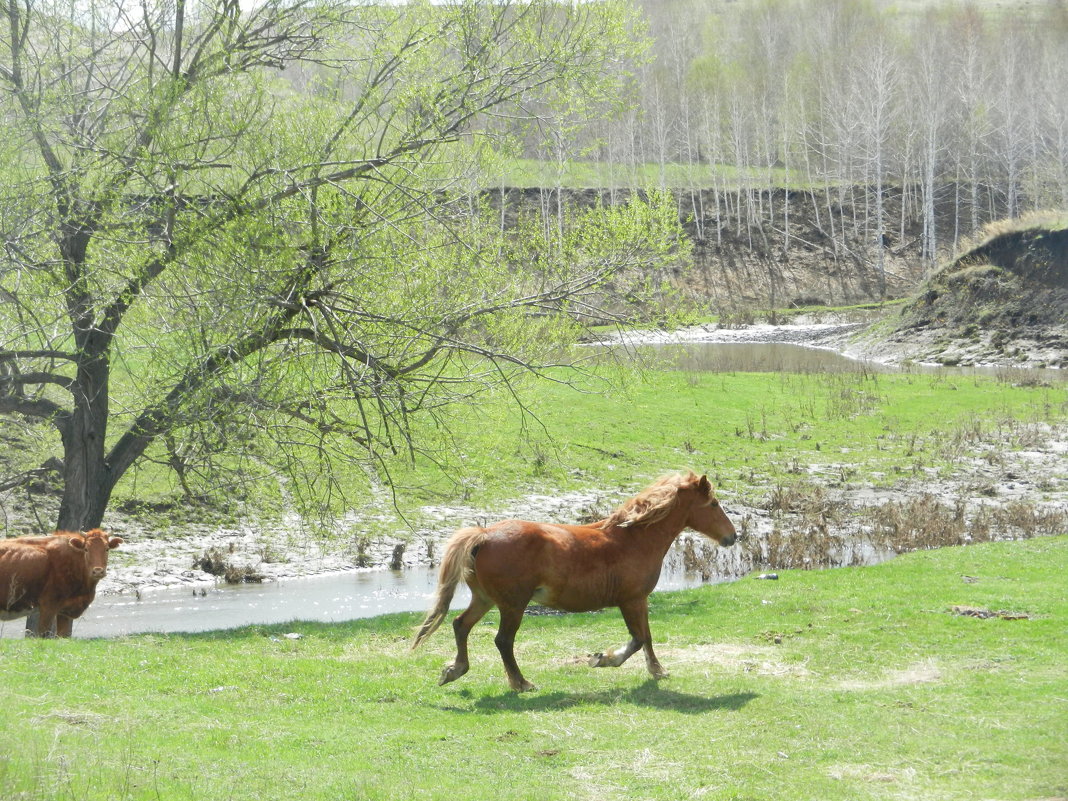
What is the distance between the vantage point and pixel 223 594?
17.7 meters

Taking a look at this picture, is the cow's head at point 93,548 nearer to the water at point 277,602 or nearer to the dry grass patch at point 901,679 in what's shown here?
the water at point 277,602

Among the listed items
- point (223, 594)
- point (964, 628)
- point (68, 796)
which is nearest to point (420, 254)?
point (223, 594)

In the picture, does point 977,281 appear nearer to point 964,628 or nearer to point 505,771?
point 964,628

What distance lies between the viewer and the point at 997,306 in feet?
164

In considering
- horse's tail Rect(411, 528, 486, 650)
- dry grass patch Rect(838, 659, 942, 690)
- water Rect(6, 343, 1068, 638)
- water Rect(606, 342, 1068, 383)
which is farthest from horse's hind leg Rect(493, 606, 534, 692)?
water Rect(606, 342, 1068, 383)

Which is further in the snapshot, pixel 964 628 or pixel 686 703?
pixel 964 628

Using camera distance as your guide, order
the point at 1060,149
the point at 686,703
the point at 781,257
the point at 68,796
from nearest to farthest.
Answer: the point at 68,796, the point at 686,703, the point at 1060,149, the point at 781,257

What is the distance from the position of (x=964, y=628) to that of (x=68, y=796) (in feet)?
31.4

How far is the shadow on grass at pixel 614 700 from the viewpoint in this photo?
9.11 m

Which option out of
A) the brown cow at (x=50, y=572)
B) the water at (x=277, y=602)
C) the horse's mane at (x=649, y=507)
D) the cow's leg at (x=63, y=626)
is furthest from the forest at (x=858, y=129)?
the horse's mane at (x=649, y=507)

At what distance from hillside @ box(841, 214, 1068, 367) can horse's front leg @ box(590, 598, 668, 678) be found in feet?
136

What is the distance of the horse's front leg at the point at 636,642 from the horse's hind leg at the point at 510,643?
907 mm

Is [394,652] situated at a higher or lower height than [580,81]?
lower

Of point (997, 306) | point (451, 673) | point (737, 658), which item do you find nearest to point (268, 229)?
point (451, 673)
